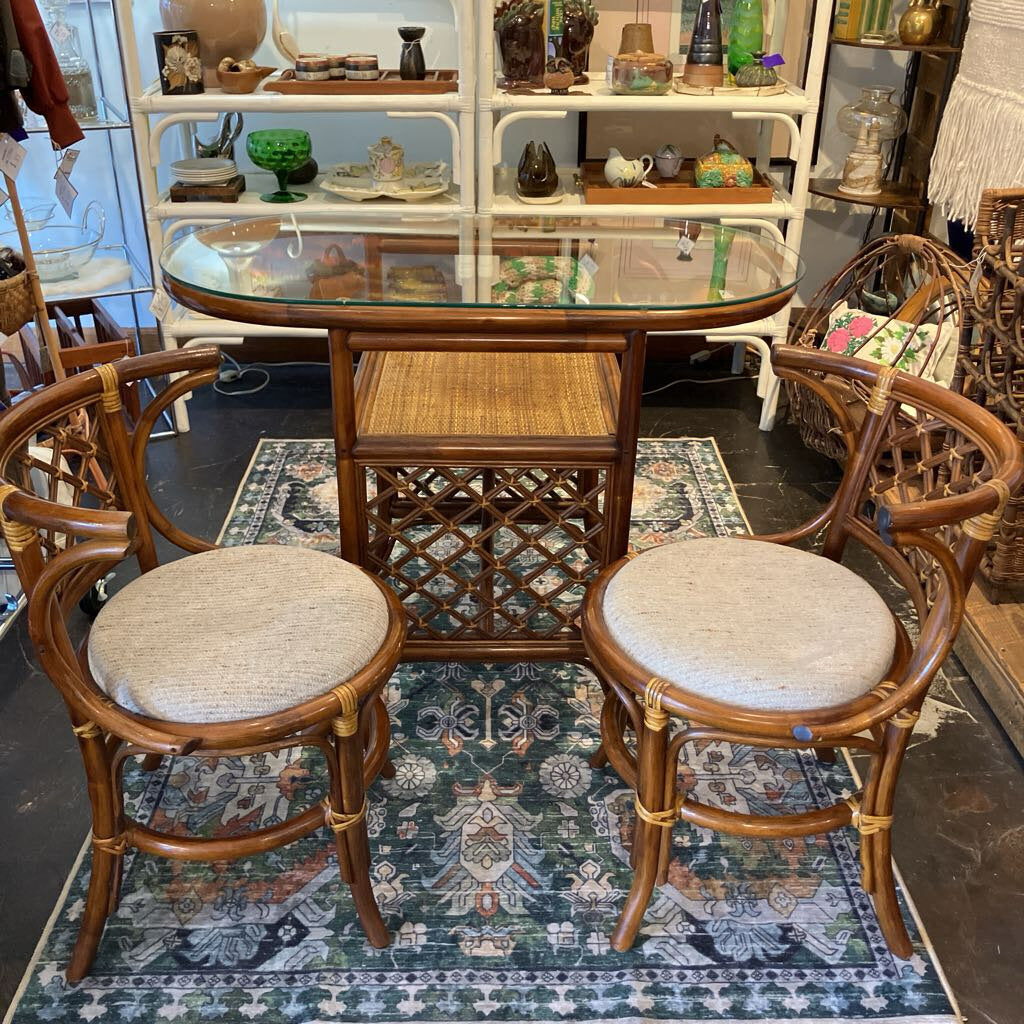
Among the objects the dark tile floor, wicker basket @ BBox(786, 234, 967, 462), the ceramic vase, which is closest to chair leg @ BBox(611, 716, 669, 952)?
the dark tile floor

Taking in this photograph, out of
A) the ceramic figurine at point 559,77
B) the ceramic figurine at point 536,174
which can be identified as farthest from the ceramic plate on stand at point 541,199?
the ceramic figurine at point 559,77

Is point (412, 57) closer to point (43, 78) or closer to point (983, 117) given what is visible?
point (43, 78)

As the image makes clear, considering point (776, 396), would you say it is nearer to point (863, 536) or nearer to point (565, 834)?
point (863, 536)

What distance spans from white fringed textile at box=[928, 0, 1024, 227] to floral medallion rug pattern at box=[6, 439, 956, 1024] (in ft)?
4.64

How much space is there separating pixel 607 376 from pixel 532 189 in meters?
1.20

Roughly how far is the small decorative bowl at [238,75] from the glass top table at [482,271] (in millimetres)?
1058

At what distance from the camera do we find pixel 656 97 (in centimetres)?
284

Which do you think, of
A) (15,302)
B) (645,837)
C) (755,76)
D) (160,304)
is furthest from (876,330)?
(15,302)

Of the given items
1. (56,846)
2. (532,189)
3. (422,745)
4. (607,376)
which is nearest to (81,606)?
(56,846)

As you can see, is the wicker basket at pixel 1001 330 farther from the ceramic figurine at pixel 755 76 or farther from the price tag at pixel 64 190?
the price tag at pixel 64 190

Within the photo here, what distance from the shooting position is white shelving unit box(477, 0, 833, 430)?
9.16ft

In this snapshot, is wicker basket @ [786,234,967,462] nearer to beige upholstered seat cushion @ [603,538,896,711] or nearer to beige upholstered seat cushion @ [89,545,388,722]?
beige upholstered seat cushion @ [603,538,896,711]

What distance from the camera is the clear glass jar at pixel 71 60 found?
8.93ft

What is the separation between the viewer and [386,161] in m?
2.96
